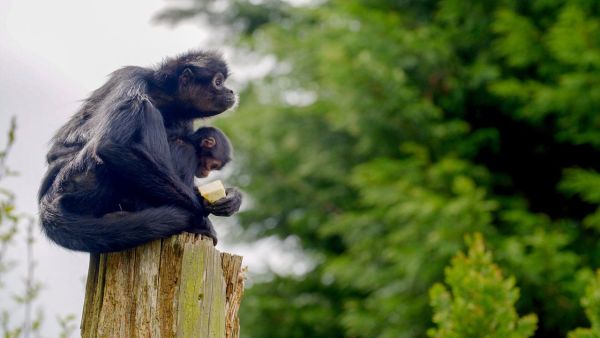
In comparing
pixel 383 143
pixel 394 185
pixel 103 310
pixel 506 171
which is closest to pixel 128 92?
pixel 103 310

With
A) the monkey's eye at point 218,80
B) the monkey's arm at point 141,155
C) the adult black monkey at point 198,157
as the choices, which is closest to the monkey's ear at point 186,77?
the monkey's eye at point 218,80

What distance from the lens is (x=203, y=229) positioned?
520 cm

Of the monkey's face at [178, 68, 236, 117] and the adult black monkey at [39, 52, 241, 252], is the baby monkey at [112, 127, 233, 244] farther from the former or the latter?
the monkey's face at [178, 68, 236, 117]

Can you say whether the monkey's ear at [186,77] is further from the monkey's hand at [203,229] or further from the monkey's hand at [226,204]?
the monkey's hand at [203,229]

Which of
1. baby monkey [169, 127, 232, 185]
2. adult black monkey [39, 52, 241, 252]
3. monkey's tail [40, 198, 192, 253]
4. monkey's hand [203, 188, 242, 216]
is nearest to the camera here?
monkey's tail [40, 198, 192, 253]


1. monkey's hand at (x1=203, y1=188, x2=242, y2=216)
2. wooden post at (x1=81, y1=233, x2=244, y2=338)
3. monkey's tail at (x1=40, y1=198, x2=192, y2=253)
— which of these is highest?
monkey's hand at (x1=203, y1=188, x2=242, y2=216)

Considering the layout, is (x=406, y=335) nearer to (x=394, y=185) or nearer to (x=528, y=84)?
(x=394, y=185)

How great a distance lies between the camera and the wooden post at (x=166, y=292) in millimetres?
4586

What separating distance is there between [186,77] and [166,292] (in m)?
1.97

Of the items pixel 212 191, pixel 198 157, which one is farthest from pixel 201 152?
pixel 212 191

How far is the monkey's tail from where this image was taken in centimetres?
476

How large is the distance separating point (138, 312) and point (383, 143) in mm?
8441

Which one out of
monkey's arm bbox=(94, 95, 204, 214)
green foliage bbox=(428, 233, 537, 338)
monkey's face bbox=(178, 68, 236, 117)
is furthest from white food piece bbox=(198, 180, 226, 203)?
green foliage bbox=(428, 233, 537, 338)

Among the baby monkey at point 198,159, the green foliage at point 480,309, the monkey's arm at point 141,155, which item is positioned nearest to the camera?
the monkey's arm at point 141,155
